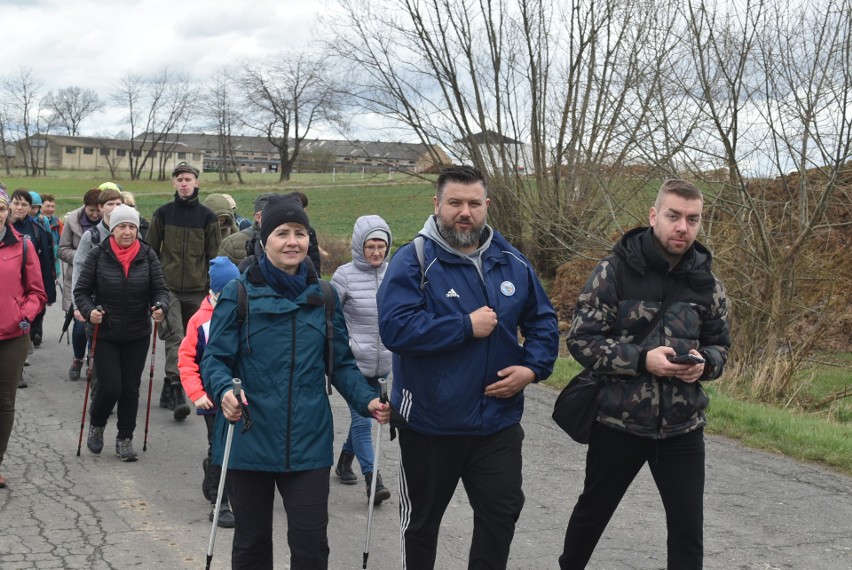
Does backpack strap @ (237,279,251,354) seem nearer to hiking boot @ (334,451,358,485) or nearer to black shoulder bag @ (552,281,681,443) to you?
black shoulder bag @ (552,281,681,443)

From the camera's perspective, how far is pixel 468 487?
431 cm

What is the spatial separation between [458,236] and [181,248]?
231 inches

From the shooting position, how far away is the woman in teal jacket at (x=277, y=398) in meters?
4.12

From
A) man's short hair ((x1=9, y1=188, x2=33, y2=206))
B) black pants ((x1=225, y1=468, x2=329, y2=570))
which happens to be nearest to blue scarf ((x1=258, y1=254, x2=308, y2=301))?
black pants ((x1=225, y1=468, x2=329, y2=570))

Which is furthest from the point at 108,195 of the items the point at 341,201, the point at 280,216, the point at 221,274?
the point at 341,201

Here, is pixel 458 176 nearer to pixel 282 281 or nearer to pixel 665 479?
pixel 282 281

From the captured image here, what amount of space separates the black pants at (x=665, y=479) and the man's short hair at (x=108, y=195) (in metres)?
6.58

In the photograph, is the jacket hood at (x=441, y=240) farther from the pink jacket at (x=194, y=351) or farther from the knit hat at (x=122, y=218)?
the knit hat at (x=122, y=218)

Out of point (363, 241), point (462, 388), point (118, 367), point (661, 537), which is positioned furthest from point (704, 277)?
point (118, 367)

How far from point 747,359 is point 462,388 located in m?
8.89

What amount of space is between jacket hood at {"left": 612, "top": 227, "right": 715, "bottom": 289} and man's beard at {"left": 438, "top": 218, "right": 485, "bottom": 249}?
703 mm

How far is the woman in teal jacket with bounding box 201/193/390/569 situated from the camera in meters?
4.12

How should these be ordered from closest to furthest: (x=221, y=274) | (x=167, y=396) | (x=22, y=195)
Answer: (x=221, y=274), (x=167, y=396), (x=22, y=195)

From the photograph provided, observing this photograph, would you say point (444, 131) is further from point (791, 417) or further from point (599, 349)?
point (599, 349)
